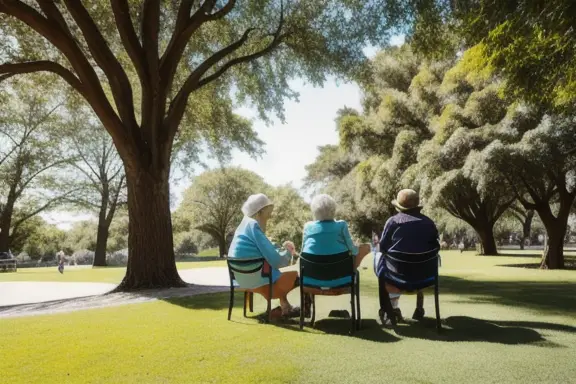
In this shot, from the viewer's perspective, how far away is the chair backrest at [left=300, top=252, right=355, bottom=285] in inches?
216

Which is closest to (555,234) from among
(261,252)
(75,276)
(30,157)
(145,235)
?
(145,235)

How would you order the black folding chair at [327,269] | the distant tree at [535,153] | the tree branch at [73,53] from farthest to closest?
the distant tree at [535,153] < the tree branch at [73,53] < the black folding chair at [327,269]

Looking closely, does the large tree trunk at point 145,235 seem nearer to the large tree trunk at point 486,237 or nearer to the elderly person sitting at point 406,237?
the elderly person sitting at point 406,237

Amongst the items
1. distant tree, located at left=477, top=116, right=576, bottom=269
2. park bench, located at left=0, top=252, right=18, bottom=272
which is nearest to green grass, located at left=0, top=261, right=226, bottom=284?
park bench, located at left=0, top=252, right=18, bottom=272

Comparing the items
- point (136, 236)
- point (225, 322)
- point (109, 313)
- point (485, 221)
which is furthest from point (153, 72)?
point (485, 221)

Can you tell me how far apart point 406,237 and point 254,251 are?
1899 mm

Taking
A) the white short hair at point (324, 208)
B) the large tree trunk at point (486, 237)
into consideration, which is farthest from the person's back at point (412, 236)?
the large tree trunk at point (486, 237)

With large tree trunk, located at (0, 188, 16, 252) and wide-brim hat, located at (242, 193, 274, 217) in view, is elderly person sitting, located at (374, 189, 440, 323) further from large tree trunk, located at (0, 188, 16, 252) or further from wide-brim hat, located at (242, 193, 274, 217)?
large tree trunk, located at (0, 188, 16, 252)

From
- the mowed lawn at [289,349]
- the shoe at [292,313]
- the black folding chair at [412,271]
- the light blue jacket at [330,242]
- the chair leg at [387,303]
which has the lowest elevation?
the mowed lawn at [289,349]

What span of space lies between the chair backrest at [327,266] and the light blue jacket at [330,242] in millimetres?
85

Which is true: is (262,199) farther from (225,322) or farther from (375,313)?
(375,313)

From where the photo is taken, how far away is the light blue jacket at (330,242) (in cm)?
560

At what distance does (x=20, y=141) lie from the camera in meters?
38.8

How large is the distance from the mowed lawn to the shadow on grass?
24 centimetres
